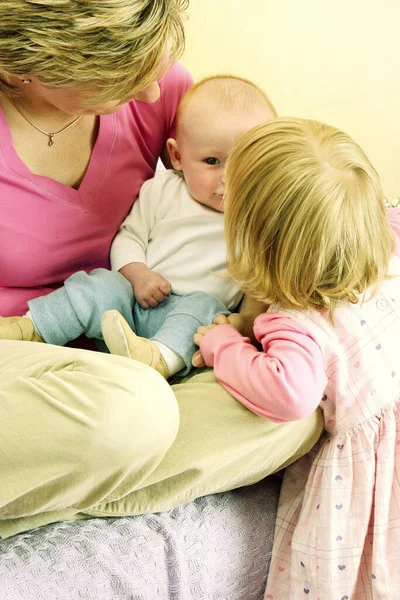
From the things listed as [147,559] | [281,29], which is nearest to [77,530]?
[147,559]

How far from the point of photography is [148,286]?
4.22ft

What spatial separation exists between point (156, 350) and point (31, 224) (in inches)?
12.3

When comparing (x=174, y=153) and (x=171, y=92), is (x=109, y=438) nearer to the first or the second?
(x=174, y=153)

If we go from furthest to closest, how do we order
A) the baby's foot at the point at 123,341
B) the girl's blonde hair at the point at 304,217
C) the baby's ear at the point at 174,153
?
the baby's ear at the point at 174,153, the baby's foot at the point at 123,341, the girl's blonde hair at the point at 304,217

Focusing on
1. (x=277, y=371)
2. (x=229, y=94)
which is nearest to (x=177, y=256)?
(x=229, y=94)

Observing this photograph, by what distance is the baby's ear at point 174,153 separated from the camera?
4.52ft

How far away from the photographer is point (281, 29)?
2.14 m

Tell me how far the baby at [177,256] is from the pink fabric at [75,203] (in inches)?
1.8

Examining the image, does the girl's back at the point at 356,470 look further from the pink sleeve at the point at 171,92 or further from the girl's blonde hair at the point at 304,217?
the pink sleeve at the point at 171,92

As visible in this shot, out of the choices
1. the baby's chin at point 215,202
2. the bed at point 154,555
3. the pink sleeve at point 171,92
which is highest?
the pink sleeve at point 171,92

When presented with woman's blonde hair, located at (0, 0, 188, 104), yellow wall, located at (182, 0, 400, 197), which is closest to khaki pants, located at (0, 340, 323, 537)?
woman's blonde hair, located at (0, 0, 188, 104)

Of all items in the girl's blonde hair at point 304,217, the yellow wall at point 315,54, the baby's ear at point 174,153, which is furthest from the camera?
the yellow wall at point 315,54

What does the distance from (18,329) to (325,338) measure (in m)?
0.48

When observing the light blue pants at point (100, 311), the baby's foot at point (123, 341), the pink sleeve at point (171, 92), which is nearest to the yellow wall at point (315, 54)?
the pink sleeve at point (171, 92)
